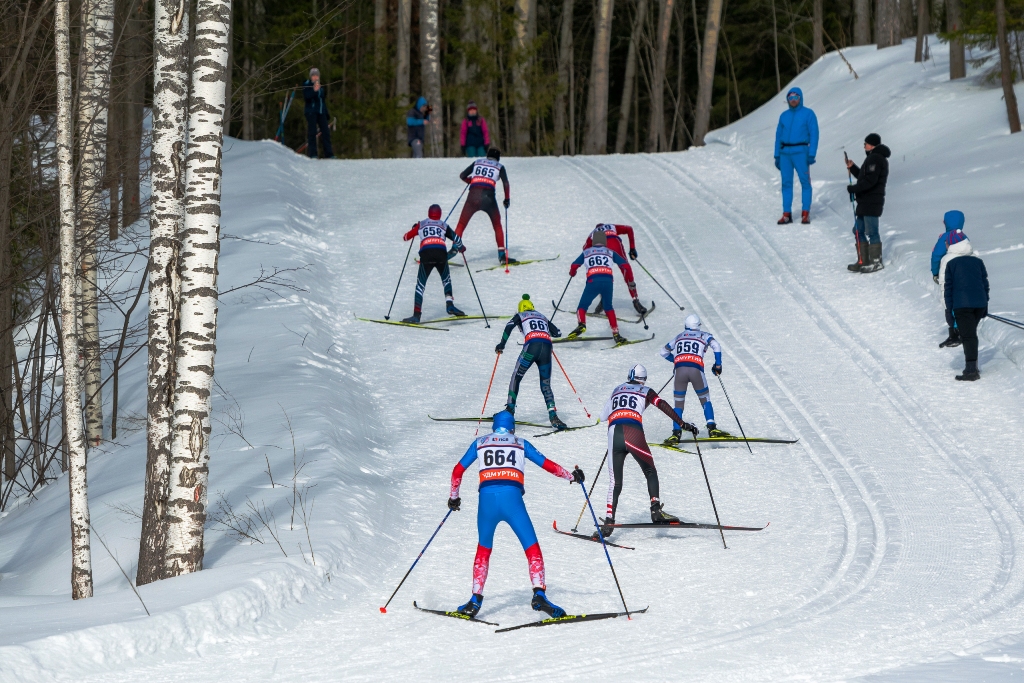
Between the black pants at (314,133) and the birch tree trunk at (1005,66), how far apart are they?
13114 millimetres

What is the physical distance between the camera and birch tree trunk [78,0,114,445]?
1157 centimetres

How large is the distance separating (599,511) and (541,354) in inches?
107

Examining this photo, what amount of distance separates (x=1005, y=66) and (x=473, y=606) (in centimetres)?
1476

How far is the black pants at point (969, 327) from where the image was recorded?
482 inches

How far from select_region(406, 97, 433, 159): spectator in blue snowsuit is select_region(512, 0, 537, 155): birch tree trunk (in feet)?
14.4

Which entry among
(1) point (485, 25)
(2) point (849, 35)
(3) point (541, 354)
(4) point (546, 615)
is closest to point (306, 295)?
(3) point (541, 354)

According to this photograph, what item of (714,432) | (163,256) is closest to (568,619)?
(163,256)

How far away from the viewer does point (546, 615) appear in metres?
7.79

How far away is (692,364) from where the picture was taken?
38.3 feet

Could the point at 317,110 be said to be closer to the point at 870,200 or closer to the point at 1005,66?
the point at 870,200

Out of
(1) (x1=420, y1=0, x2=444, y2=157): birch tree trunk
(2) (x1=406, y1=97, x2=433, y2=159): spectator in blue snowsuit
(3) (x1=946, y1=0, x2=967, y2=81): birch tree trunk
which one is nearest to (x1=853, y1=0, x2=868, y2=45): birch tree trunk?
(3) (x1=946, y1=0, x2=967, y2=81): birch tree trunk

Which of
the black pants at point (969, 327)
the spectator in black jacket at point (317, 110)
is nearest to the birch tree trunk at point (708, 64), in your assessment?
the spectator in black jacket at point (317, 110)

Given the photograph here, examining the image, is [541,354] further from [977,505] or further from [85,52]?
[85,52]

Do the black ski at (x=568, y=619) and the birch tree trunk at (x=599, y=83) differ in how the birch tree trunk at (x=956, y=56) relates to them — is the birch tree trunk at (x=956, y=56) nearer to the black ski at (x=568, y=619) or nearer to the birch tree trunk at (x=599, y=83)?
the birch tree trunk at (x=599, y=83)
